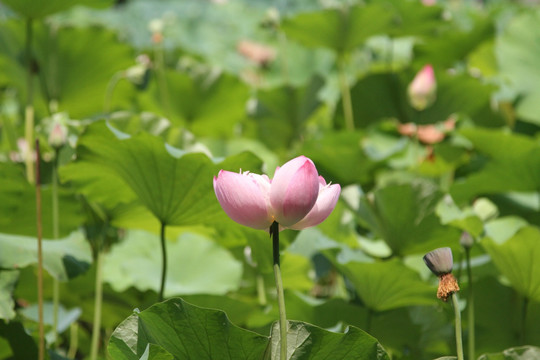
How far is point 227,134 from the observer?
4.98ft

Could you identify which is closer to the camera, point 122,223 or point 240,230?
point 240,230

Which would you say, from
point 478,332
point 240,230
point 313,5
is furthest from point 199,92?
point 313,5

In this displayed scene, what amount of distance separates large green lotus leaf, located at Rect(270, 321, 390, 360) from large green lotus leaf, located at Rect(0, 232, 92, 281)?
0.32 metres

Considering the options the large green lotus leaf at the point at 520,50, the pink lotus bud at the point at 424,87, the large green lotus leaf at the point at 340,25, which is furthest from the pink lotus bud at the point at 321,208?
the large green lotus leaf at the point at 520,50

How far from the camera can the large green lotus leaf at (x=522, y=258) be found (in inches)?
28.7

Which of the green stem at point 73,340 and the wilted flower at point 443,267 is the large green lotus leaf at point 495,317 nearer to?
the wilted flower at point 443,267

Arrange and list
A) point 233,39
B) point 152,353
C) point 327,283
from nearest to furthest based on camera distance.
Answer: point 152,353 < point 327,283 < point 233,39

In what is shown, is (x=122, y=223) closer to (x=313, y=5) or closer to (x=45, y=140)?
(x=45, y=140)

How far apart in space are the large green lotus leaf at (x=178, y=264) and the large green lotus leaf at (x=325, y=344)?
459 mm

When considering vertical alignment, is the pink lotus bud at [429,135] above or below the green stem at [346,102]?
below

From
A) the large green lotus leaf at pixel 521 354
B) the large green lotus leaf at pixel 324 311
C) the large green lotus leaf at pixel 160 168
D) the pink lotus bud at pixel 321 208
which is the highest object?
the pink lotus bud at pixel 321 208

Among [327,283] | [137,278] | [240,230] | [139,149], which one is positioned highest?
[139,149]

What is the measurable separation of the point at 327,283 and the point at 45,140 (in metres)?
0.60

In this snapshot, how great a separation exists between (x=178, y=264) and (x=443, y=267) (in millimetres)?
650
